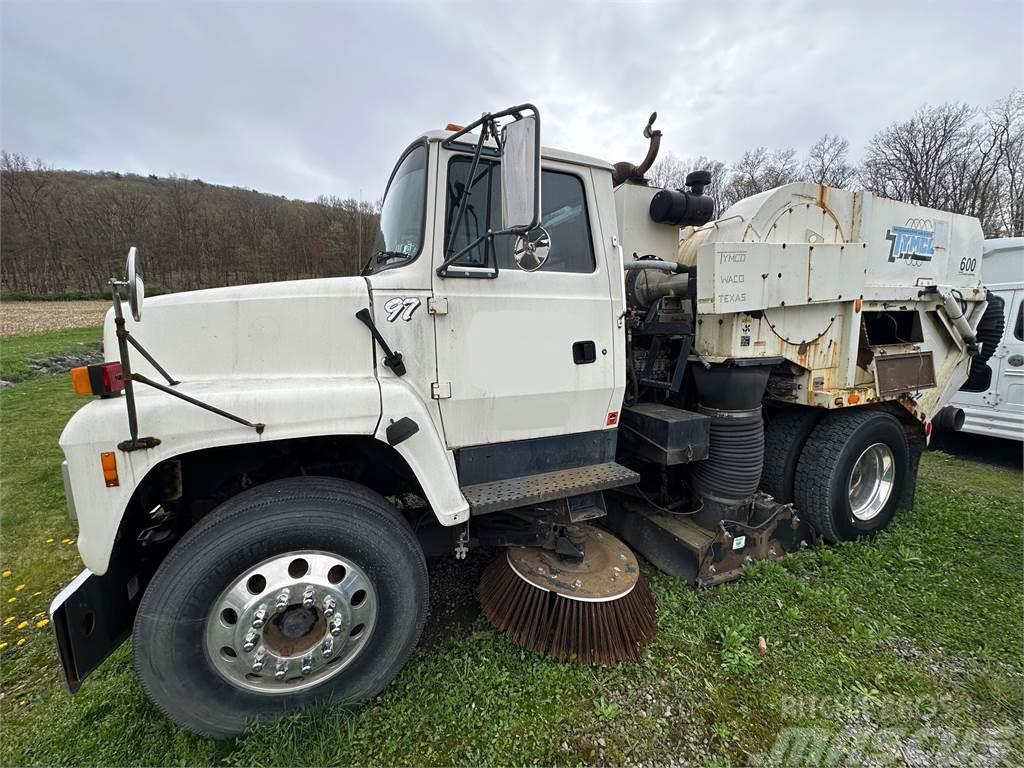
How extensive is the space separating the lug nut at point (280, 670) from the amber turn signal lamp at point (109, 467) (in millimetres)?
960

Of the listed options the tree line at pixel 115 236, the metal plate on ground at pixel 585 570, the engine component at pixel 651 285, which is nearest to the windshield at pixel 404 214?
the engine component at pixel 651 285

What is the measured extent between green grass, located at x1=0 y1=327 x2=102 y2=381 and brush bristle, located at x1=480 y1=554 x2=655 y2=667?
517 inches

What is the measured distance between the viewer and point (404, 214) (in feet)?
7.80

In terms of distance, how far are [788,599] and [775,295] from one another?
74.6 inches

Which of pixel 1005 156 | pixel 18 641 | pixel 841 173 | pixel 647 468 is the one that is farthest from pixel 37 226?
pixel 1005 156

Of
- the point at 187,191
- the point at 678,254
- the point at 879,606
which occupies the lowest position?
the point at 879,606

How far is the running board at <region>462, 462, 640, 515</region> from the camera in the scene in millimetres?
2230

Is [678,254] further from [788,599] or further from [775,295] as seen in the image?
[788,599]

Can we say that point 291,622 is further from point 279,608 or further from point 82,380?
point 82,380

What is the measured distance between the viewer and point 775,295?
285 cm

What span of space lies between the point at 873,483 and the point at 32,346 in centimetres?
1912

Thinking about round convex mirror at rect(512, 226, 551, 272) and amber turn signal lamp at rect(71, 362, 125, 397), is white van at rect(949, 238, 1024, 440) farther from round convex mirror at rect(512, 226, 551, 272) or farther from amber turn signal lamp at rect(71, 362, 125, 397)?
amber turn signal lamp at rect(71, 362, 125, 397)

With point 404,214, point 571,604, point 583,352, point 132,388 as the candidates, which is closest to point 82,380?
point 132,388

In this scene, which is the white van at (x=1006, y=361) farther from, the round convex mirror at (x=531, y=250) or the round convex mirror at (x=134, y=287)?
the round convex mirror at (x=134, y=287)
